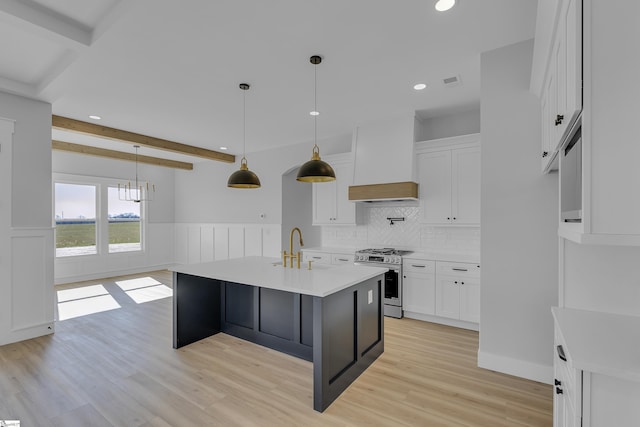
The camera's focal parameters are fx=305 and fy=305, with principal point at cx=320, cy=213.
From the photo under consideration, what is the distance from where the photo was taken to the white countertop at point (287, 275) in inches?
90.0

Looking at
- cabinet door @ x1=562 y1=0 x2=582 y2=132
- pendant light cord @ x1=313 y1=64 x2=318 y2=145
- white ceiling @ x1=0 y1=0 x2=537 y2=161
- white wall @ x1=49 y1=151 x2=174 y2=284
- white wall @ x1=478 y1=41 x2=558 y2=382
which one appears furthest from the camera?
white wall @ x1=49 y1=151 x2=174 y2=284

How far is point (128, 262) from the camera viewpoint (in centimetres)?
740

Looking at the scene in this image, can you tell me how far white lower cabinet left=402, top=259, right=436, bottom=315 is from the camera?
4.00 meters

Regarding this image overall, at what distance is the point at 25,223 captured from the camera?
140 inches

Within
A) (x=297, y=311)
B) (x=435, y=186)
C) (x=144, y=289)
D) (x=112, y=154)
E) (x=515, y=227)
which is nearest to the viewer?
(x=515, y=227)

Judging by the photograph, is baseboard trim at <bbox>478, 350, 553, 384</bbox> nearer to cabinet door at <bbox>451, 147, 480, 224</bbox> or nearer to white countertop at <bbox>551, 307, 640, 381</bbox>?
white countertop at <bbox>551, 307, 640, 381</bbox>

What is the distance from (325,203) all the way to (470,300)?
2.68 m


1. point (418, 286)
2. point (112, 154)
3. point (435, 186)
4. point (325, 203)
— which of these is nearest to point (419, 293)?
point (418, 286)

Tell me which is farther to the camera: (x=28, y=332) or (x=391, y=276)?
(x=391, y=276)

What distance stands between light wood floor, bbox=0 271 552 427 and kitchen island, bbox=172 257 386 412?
0.44 feet

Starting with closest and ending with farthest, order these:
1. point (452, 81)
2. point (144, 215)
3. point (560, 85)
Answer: point (560, 85) → point (452, 81) → point (144, 215)

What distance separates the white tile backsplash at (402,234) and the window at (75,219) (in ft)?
17.6

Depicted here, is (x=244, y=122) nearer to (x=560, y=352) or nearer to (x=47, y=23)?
(x=47, y=23)

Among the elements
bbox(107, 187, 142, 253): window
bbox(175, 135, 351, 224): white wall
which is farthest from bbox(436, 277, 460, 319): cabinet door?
bbox(107, 187, 142, 253): window
